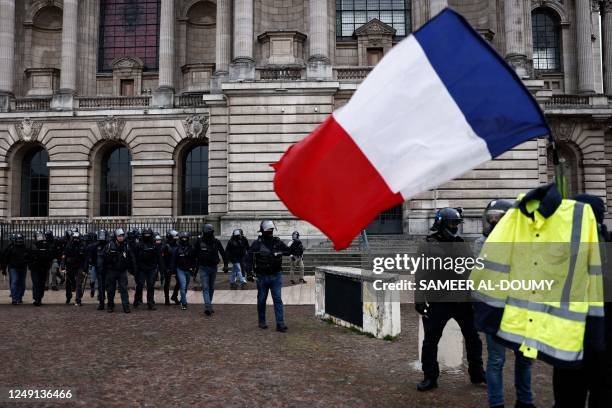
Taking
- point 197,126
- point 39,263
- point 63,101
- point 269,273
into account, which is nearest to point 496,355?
point 269,273

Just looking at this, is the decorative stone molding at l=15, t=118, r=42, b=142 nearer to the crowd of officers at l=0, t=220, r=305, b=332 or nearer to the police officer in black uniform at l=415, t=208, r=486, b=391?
the crowd of officers at l=0, t=220, r=305, b=332

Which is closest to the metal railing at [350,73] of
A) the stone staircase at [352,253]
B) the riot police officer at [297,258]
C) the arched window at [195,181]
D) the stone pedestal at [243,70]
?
the stone pedestal at [243,70]

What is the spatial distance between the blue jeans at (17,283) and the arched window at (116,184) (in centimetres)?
1723

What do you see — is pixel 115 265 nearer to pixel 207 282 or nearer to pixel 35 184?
pixel 207 282

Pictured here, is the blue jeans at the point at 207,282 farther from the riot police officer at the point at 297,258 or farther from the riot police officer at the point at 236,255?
the riot police officer at the point at 297,258

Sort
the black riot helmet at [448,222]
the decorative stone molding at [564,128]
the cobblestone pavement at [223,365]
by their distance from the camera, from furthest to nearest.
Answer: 1. the decorative stone molding at [564,128]
2. the black riot helmet at [448,222]
3. the cobblestone pavement at [223,365]

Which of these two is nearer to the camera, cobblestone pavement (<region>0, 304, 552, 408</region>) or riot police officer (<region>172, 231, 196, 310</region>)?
cobblestone pavement (<region>0, 304, 552, 408</region>)

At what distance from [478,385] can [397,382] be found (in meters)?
0.98

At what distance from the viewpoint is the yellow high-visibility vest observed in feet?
11.8

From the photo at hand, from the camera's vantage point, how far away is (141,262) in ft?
41.3

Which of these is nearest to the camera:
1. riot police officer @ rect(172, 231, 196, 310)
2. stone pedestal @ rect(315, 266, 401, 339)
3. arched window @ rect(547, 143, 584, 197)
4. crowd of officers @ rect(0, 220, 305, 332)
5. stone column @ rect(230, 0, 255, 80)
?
stone pedestal @ rect(315, 266, 401, 339)

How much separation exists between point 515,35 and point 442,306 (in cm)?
2541

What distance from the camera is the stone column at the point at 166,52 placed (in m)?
29.8

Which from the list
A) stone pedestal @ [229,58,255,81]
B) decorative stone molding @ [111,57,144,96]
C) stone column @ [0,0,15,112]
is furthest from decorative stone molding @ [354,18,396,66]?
stone column @ [0,0,15,112]
